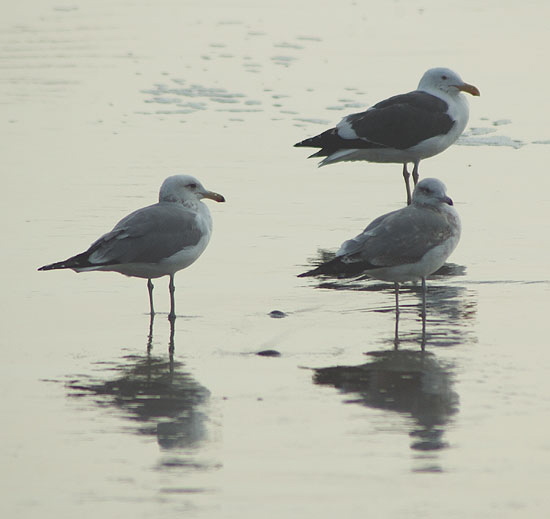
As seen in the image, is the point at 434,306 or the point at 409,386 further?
the point at 434,306

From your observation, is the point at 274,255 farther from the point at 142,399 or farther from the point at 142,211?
the point at 142,399

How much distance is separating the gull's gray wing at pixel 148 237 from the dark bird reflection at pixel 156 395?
0.82 meters

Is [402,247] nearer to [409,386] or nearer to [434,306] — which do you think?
[434,306]

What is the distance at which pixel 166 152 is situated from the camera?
43.7ft

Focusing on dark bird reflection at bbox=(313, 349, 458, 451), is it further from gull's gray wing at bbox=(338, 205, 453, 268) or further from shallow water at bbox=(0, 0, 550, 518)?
gull's gray wing at bbox=(338, 205, 453, 268)

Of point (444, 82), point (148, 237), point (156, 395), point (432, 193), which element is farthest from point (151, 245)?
point (444, 82)

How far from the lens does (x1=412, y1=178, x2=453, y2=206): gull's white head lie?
828 centimetres

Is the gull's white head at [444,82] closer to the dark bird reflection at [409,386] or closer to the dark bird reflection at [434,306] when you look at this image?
the dark bird reflection at [434,306]

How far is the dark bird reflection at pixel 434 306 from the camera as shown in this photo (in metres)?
7.50

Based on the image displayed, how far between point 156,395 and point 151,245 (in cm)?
167

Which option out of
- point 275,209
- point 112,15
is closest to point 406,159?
point 275,209

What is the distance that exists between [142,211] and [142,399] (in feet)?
6.88

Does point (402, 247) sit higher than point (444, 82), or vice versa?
point (444, 82)

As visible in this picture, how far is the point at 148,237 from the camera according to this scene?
7918 millimetres
